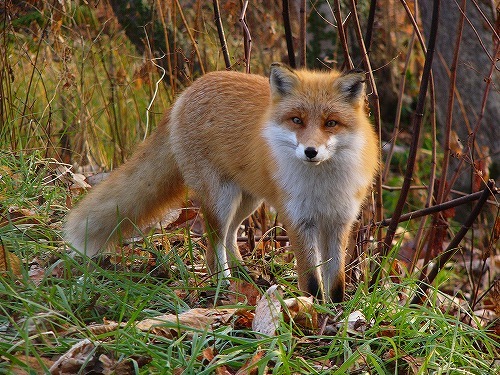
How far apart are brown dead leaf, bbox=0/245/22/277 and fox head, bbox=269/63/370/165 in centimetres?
154

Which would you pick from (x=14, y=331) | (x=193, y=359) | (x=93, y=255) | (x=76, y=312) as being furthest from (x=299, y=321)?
(x=93, y=255)

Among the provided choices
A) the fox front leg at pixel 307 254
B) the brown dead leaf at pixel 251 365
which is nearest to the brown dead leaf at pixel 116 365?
the brown dead leaf at pixel 251 365

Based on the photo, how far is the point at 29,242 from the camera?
4.02 m

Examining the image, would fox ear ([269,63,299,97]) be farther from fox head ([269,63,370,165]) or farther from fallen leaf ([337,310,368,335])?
fallen leaf ([337,310,368,335])

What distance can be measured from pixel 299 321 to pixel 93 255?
153 cm

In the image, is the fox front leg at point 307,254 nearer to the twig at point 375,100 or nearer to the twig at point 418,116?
the twig at point 418,116

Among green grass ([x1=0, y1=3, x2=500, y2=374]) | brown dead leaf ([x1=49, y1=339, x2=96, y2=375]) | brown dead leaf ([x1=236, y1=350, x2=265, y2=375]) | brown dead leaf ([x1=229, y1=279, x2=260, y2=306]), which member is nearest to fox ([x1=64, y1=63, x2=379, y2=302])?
brown dead leaf ([x1=229, y1=279, x2=260, y2=306])

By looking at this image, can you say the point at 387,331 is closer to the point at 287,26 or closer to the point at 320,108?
the point at 320,108

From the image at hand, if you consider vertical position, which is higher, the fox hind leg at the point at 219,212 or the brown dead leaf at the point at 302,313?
the brown dead leaf at the point at 302,313

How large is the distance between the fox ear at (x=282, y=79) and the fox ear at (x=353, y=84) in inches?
10.3

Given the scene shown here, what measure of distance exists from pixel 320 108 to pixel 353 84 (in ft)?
0.82

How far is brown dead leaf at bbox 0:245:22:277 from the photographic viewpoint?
343cm

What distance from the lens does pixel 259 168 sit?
442 centimetres

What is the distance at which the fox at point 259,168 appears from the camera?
4.07m
